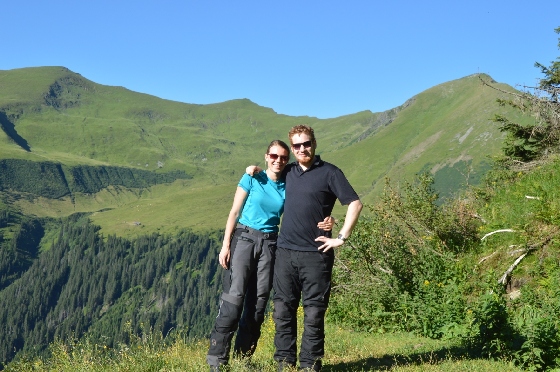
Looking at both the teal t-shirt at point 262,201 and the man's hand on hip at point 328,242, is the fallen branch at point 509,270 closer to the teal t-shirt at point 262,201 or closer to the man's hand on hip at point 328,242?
the man's hand on hip at point 328,242

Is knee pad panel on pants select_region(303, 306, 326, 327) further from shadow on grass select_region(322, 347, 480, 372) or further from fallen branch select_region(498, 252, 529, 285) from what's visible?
fallen branch select_region(498, 252, 529, 285)

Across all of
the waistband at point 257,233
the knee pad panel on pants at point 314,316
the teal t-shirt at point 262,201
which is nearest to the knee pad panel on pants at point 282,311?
the knee pad panel on pants at point 314,316

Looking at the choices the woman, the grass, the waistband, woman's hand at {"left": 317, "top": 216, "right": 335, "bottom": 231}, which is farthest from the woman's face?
the grass

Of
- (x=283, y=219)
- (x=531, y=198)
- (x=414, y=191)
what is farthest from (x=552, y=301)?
(x=414, y=191)

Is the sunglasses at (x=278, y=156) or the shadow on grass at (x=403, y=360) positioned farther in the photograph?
the shadow on grass at (x=403, y=360)

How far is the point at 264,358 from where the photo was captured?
26.1ft

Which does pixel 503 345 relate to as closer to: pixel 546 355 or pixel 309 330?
pixel 546 355

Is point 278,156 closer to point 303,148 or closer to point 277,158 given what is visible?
point 277,158

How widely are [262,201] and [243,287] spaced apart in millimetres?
1089

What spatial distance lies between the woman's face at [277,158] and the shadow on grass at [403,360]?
2804 mm

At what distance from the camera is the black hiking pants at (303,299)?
6.37 meters

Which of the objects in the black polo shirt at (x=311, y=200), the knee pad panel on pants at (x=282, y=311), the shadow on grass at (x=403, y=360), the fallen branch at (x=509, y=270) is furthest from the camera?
the fallen branch at (x=509, y=270)

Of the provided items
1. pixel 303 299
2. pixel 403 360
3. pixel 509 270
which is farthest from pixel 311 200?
pixel 509 270

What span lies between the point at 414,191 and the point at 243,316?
7.90m
